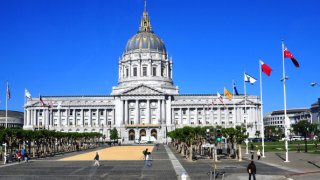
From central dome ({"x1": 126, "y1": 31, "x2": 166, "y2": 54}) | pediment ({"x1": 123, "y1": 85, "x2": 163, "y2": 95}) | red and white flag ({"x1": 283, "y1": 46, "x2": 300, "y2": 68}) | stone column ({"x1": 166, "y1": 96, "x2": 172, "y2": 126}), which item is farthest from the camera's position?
central dome ({"x1": 126, "y1": 31, "x2": 166, "y2": 54})

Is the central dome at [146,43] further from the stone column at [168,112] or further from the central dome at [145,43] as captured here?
the stone column at [168,112]

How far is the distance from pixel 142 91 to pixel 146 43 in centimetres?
2586

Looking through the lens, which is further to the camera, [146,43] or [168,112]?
[146,43]

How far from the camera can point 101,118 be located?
184 meters

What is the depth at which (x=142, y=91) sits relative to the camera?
176000 mm

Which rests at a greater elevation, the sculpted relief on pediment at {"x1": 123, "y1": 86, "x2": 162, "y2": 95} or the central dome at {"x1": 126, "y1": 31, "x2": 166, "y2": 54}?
the central dome at {"x1": 126, "y1": 31, "x2": 166, "y2": 54}

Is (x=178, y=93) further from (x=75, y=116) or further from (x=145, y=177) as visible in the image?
(x=145, y=177)

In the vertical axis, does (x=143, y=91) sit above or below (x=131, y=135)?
above

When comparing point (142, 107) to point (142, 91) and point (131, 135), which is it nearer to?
point (142, 91)

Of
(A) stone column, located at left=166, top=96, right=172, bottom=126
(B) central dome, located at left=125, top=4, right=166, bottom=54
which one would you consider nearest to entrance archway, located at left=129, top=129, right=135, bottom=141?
(A) stone column, located at left=166, top=96, right=172, bottom=126

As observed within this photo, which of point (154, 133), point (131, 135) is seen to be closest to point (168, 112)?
point (154, 133)

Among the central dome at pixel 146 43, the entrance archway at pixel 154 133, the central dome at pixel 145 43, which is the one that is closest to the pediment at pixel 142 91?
the entrance archway at pixel 154 133

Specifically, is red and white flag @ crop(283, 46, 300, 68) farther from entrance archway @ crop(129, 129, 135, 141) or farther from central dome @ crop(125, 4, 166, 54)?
central dome @ crop(125, 4, 166, 54)

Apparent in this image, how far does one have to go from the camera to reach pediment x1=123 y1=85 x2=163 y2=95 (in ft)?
577
